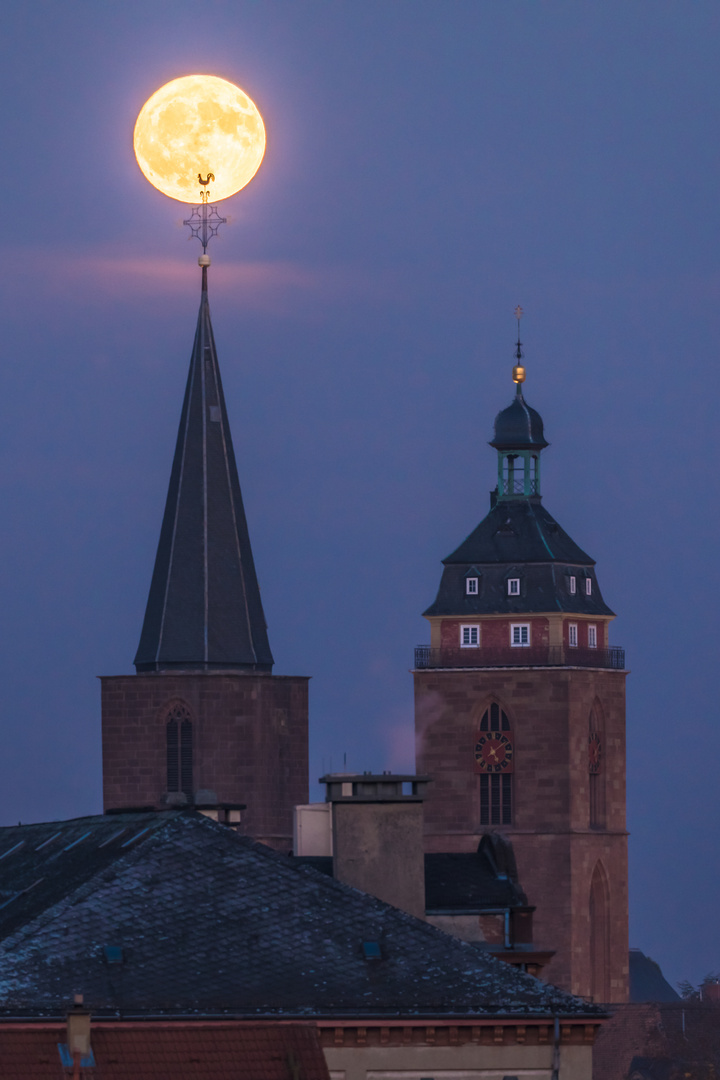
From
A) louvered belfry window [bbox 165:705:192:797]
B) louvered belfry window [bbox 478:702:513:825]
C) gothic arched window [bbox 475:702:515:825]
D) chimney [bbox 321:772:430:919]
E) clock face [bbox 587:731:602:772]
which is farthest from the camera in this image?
clock face [bbox 587:731:602:772]

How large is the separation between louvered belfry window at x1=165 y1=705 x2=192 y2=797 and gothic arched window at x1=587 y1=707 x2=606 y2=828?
24454 mm

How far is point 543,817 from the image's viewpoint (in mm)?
181875

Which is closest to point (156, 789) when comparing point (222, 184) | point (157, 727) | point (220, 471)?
point (157, 727)

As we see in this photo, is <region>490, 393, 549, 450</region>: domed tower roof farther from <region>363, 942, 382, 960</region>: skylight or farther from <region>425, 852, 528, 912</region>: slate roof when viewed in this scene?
<region>363, 942, 382, 960</region>: skylight

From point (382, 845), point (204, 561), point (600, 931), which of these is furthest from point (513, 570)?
point (382, 845)

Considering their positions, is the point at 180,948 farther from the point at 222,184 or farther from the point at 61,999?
the point at 222,184

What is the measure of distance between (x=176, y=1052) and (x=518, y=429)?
412 feet

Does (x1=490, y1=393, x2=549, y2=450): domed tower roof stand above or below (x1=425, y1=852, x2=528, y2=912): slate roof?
above

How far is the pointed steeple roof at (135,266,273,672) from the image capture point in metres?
167

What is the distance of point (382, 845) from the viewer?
246ft

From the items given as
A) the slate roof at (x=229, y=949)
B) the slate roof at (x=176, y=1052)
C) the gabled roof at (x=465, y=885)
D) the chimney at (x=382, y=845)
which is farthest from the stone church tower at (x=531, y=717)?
the slate roof at (x=176, y=1052)

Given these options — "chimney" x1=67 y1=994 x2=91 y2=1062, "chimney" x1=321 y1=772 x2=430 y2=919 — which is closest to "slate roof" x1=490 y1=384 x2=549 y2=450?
"chimney" x1=321 y1=772 x2=430 y2=919

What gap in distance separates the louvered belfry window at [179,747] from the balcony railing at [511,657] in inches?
739

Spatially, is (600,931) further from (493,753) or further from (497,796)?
(493,753)
